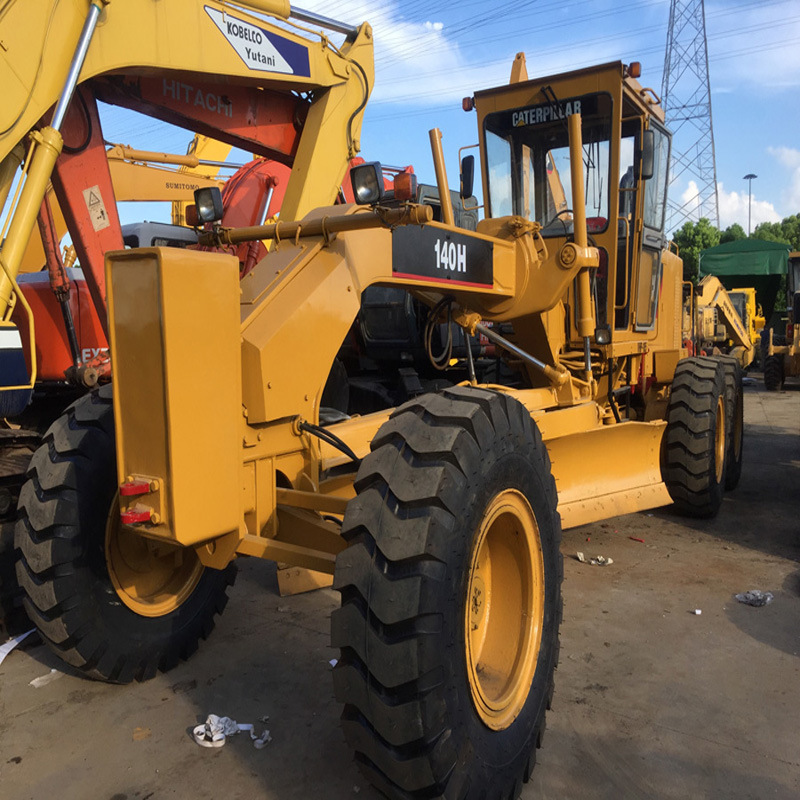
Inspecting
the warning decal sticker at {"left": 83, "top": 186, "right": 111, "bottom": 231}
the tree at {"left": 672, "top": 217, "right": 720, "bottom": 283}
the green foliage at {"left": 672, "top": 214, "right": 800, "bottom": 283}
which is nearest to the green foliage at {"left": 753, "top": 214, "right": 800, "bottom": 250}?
the green foliage at {"left": 672, "top": 214, "right": 800, "bottom": 283}

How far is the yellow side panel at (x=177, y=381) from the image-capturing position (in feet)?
7.87

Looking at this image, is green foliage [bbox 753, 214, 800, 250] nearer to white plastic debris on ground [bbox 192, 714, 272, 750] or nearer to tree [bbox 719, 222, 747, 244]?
tree [bbox 719, 222, 747, 244]

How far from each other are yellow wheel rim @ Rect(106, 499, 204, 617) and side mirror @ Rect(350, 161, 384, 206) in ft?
5.73

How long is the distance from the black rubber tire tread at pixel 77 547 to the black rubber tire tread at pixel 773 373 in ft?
56.9

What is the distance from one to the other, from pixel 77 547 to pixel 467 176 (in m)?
3.29

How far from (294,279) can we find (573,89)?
3.39 metres

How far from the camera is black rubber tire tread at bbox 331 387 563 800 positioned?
2203 millimetres

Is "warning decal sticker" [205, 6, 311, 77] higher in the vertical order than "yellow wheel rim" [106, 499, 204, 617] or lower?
higher

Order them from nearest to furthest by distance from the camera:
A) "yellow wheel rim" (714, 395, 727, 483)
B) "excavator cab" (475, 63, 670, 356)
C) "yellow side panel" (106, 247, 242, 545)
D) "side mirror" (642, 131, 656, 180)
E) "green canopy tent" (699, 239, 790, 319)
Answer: "yellow side panel" (106, 247, 242, 545)
"side mirror" (642, 131, 656, 180)
"excavator cab" (475, 63, 670, 356)
"yellow wheel rim" (714, 395, 727, 483)
"green canopy tent" (699, 239, 790, 319)

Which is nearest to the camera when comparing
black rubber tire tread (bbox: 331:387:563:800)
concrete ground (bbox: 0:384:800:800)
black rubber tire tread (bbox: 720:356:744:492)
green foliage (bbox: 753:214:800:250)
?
black rubber tire tread (bbox: 331:387:563:800)

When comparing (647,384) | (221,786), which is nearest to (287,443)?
(221,786)

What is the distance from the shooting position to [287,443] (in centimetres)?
307

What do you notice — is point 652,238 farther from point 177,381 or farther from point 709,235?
point 709,235

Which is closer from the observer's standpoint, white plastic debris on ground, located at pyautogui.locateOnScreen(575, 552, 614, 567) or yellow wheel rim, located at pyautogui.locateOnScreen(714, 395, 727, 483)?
white plastic debris on ground, located at pyautogui.locateOnScreen(575, 552, 614, 567)
